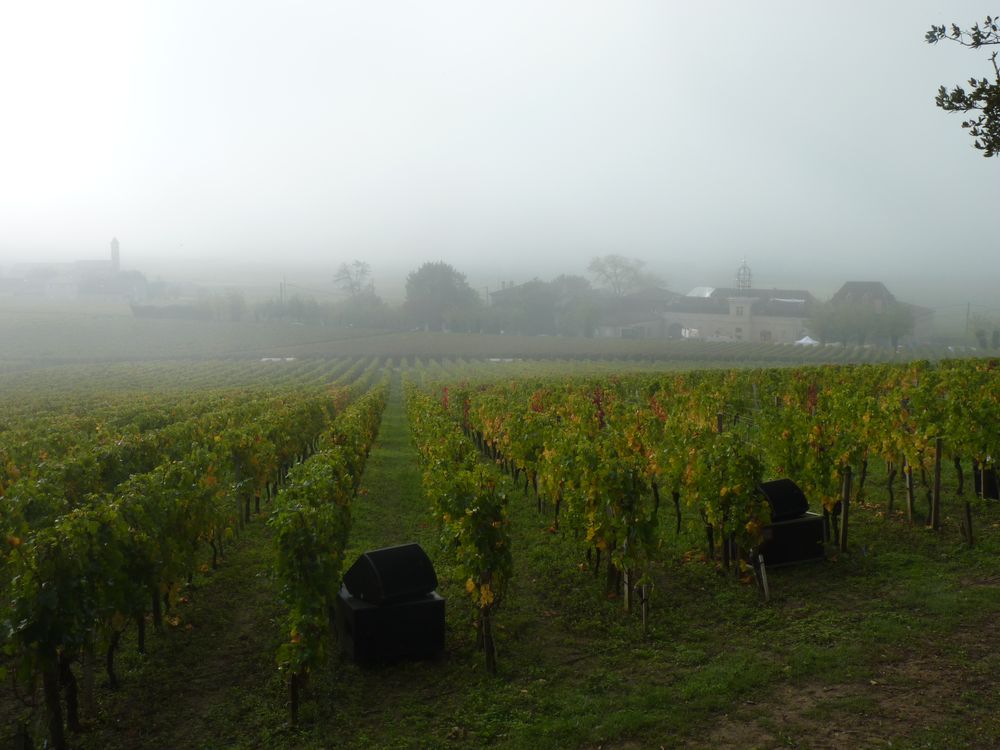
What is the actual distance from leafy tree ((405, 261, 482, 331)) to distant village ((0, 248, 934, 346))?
96 cm

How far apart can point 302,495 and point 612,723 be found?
4.52 m

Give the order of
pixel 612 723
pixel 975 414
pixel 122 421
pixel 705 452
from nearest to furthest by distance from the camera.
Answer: pixel 612 723 < pixel 705 452 < pixel 975 414 < pixel 122 421

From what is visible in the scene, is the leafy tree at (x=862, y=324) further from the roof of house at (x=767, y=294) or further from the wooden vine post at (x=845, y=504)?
the wooden vine post at (x=845, y=504)

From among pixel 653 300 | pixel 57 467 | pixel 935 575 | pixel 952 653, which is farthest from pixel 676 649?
pixel 653 300

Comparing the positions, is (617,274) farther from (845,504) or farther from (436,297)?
(845,504)

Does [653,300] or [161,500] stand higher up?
[653,300]

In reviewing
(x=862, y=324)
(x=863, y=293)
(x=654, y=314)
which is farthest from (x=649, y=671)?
(x=654, y=314)

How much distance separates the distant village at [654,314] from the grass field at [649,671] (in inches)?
3792

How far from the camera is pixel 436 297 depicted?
147875mm

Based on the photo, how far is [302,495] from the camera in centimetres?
946

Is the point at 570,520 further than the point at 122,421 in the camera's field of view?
No

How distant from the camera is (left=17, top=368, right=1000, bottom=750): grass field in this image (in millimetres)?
6934

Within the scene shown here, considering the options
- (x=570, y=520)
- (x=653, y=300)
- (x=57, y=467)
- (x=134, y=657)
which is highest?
(x=653, y=300)

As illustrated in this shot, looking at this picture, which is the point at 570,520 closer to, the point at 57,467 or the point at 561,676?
the point at 561,676
